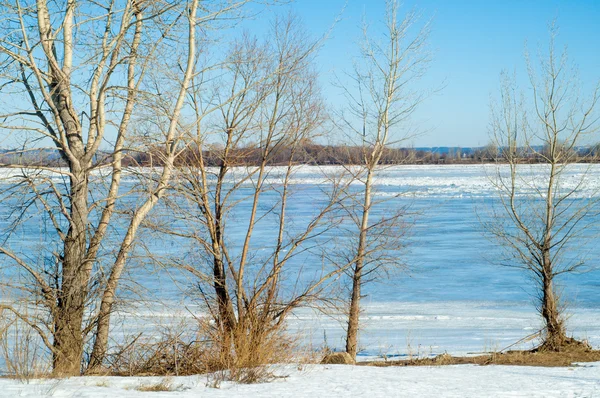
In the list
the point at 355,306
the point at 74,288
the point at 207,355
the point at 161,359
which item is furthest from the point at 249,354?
the point at 355,306

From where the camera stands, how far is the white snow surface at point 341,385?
269 inches

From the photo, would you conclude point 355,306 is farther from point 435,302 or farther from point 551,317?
point 551,317

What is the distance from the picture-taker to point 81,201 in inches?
368

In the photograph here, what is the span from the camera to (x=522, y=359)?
12.5m

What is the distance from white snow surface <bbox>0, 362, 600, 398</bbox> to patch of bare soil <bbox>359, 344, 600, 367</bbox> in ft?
9.05

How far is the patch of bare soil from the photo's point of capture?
39.1ft

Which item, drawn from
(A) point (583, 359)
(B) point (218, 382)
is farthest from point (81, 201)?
(A) point (583, 359)

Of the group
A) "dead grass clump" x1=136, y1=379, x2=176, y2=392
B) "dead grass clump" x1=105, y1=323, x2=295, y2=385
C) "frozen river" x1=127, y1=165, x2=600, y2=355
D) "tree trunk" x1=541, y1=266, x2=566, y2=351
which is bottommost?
"frozen river" x1=127, y1=165, x2=600, y2=355

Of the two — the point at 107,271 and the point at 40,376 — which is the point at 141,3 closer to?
the point at 107,271

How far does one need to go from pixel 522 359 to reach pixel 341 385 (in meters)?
6.21

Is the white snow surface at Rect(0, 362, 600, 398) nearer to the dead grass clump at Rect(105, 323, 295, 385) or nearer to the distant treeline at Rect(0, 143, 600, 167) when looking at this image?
the dead grass clump at Rect(105, 323, 295, 385)

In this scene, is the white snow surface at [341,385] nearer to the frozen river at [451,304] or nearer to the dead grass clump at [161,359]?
the dead grass clump at [161,359]

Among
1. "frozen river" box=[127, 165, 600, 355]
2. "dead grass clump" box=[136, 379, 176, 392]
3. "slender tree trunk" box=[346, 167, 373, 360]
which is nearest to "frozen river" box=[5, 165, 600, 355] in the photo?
"frozen river" box=[127, 165, 600, 355]

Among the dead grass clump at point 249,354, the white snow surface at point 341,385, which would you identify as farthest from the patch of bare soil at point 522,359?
the dead grass clump at point 249,354
